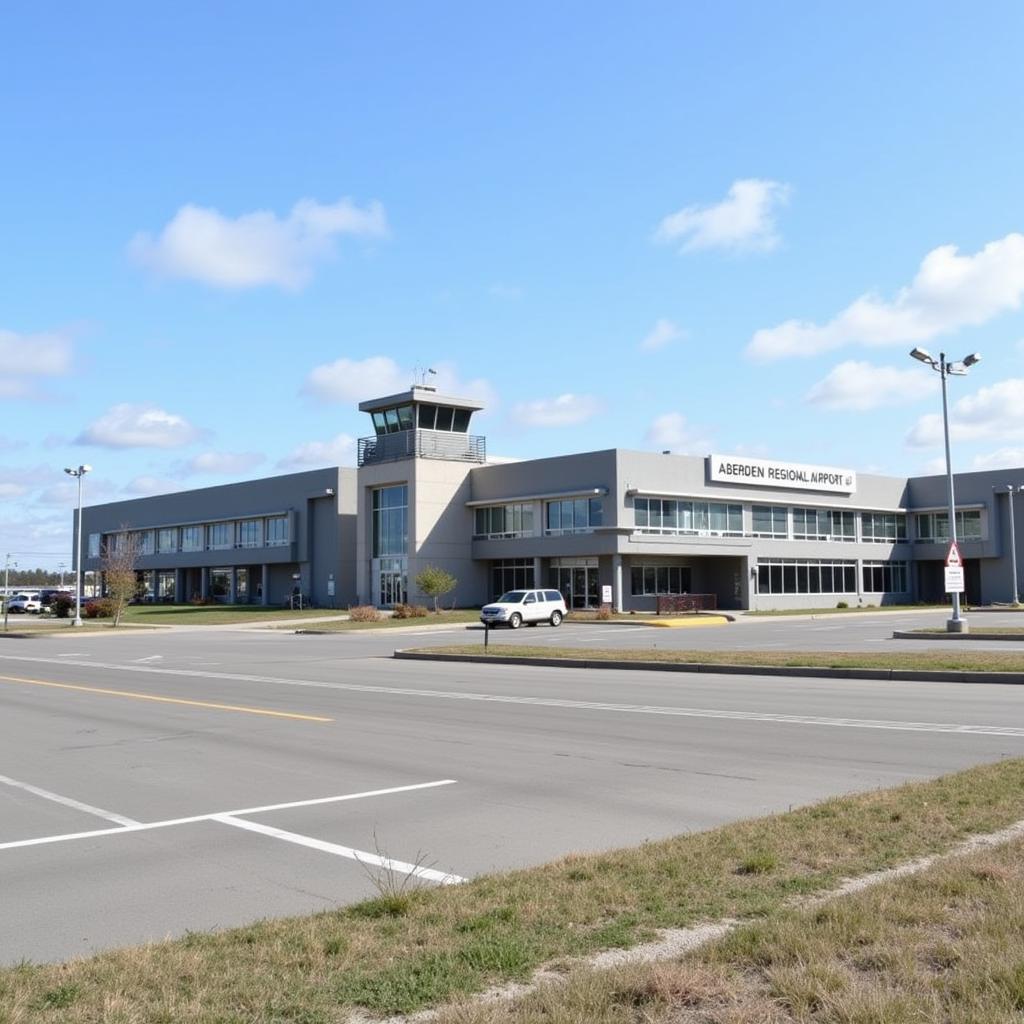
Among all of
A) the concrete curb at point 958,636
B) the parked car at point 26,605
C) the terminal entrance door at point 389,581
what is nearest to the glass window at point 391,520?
the terminal entrance door at point 389,581

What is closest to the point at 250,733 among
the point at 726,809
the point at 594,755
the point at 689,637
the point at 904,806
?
the point at 594,755

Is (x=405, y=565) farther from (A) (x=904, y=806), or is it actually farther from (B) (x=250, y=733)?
(A) (x=904, y=806)

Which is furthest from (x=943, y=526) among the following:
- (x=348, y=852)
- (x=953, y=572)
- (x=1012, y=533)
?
(x=348, y=852)

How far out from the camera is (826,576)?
65.6 metres

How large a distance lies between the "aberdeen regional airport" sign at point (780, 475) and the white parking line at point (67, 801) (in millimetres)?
51283

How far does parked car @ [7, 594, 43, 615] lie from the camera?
271 ft

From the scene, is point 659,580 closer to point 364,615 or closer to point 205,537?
point 364,615

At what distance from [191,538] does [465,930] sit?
3198 inches

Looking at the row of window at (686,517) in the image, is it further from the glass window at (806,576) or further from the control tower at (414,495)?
the control tower at (414,495)

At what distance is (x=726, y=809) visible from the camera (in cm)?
894

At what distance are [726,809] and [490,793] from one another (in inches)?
86.0

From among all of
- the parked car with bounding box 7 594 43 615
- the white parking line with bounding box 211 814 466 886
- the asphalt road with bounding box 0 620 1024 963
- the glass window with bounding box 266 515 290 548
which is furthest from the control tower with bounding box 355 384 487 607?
the white parking line with bounding box 211 814 466 886

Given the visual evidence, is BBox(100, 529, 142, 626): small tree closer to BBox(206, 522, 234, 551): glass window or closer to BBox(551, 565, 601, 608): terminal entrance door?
BBox(206, 522, 234, 551): glass window

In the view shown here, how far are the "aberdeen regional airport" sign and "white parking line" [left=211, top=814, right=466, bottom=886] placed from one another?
52.5m
